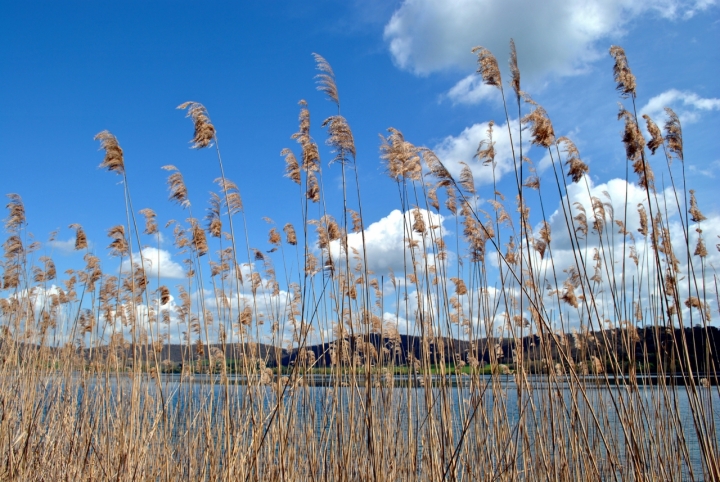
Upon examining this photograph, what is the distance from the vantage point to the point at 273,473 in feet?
11.1

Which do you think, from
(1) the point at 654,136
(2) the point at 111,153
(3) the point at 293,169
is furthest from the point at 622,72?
(2) the point at 111,153

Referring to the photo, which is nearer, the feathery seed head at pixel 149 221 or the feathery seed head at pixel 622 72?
the feathery seed head at pixel 622 72

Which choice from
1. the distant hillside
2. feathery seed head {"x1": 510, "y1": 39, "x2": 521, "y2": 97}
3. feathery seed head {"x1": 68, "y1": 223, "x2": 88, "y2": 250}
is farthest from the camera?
feathery seed head {"x1": 68, "y1": 223, "x2": 88, "y2": 250}

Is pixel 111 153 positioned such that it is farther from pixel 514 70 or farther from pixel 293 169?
pixel 514 70

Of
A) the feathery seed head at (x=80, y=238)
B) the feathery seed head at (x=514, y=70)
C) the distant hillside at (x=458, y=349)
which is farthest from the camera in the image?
the feathery seed head at (x=80, y=238)

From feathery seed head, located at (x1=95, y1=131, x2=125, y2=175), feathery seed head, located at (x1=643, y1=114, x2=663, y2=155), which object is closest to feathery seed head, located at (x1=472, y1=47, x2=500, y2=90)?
feathery seed head, located at (x1=643, y1=114, x2=663, y2=155)

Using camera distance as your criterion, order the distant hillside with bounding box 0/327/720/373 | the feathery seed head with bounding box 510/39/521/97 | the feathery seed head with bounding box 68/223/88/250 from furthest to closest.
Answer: the feathery seed head with bounding box 68/223/88/250 → the distant hillside with bounding box 0/327/720/373 → the feathery seed head with bounding box 510/39/521/97

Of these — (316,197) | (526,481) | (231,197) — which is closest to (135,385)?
(231,197)

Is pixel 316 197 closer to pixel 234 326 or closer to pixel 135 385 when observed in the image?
pixel 234 326

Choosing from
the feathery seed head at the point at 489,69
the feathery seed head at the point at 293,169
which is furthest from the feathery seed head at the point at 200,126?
the feathery seed head at the point at 489,69

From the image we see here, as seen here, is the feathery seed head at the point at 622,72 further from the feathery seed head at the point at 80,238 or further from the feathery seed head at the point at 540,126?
the feathery seed head at the point at 80,238

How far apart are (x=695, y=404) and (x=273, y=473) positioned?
103 inches

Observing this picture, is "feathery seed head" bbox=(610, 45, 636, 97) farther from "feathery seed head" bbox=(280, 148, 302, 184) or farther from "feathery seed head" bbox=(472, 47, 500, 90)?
"feathery seed head" bbox=(280, 148, 302, 184)

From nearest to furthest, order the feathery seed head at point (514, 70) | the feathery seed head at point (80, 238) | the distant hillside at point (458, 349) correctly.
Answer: the feathery seed head at point (514, 70) → the distant hillside at point (458, 349) → the feathery seed head at point (80, 238)
